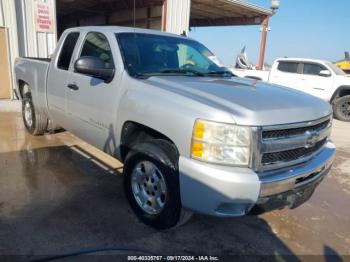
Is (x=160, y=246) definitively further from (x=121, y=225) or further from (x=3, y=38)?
(x=3, y=38)

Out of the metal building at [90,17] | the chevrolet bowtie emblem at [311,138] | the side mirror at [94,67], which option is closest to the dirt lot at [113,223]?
the chevrolet bowtie emblem at [311,138]

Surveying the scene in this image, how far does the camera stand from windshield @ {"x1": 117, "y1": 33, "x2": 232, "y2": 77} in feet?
11.0

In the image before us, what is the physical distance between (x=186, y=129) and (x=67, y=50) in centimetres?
264

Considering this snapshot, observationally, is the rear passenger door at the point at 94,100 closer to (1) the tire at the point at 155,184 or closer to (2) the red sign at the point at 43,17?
(1) the tire at the point at 155,184

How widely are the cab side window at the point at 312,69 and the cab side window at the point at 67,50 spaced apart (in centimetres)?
917

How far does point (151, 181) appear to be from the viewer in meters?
2.94

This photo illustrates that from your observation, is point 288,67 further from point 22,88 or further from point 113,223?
point 113,223

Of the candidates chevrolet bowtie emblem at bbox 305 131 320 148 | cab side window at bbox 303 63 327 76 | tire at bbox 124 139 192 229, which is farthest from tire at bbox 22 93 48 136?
cab side window at bbox 303 63 327 76

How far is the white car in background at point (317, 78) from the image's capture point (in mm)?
10312

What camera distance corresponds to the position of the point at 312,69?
435 inches

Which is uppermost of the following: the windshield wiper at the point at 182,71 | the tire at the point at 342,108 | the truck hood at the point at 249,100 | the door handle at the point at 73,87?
the windshield wiper at the point at 182,71

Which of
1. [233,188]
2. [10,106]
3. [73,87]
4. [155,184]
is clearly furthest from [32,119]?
[233,188]

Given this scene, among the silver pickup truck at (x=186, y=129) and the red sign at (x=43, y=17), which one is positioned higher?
the red sign at (x=43, y=17)

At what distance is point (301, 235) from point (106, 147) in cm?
225
